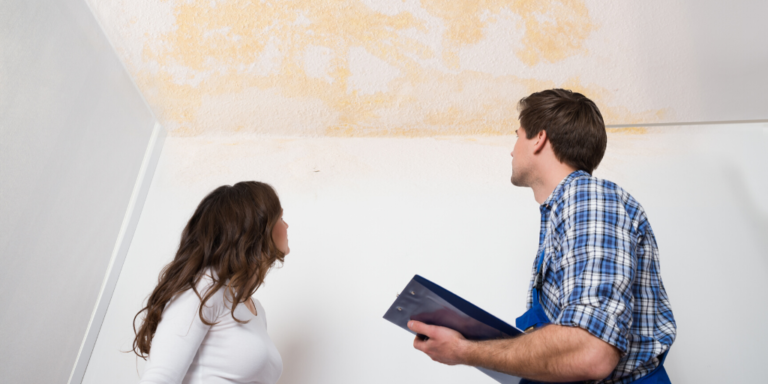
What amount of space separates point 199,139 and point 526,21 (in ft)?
5.00

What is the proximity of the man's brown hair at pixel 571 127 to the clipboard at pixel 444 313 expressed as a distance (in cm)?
50

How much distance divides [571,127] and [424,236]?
88cm

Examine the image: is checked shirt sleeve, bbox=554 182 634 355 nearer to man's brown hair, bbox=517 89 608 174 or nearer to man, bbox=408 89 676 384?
man, bbox=408 89 676 384

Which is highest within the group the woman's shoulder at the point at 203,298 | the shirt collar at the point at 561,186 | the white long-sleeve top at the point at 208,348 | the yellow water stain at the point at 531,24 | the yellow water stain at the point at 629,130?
the yellow water stain at the point at 531,24

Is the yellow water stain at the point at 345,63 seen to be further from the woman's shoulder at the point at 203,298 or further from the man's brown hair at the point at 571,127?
the woman's shoulder at the point at 203,298

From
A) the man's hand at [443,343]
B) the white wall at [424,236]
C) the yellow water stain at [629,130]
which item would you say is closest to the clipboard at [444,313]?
the man's hand at [443,343]

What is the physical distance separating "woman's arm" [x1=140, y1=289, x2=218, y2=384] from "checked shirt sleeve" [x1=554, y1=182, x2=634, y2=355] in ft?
2.69

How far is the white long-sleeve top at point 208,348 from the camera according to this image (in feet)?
3.81

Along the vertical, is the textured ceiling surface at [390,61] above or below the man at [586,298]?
above

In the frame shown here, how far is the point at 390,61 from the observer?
217cm

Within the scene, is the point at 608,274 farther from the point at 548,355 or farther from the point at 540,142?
the point at 540,142

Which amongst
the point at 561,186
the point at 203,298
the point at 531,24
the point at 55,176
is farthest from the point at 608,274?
the point at 55,176

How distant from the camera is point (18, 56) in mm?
1577

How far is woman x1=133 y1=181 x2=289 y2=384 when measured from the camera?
1.20 meters
